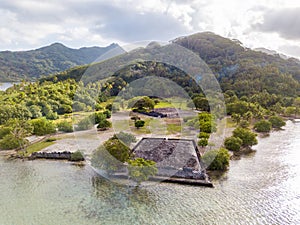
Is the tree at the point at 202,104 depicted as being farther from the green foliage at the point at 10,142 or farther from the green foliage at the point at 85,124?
the green foliage at the point at 10,142

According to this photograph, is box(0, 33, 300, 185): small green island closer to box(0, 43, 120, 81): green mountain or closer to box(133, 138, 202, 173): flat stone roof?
box(133, 138, 202, 173): flat stone roof

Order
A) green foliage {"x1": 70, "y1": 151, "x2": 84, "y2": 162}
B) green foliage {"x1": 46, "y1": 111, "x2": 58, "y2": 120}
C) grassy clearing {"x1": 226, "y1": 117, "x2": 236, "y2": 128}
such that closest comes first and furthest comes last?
green foliage {"x1": 70, "y1": 151, "x2": 84, "y2": 162}
grassy clearing {"x1": 226, "y1": 117, "x2": 236, "y2": 128}
green foliage {"x1": 46, "y1": 111, "x2": 58, "y2": 120}

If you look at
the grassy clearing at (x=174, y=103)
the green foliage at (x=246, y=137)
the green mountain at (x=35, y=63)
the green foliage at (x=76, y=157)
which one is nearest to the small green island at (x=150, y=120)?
the green foliage at (x=76, y=157)

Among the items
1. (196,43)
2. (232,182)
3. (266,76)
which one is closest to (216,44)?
(196,43)

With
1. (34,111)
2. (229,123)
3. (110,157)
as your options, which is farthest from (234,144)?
(34,111)

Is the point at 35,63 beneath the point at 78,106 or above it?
above

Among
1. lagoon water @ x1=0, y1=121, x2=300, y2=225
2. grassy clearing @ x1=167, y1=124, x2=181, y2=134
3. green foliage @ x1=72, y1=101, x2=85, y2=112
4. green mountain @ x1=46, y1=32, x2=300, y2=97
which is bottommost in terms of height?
lagoon water @ x1=0, y1=121, x2=300, y2=225

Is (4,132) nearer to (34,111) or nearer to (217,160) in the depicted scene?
(34,111)

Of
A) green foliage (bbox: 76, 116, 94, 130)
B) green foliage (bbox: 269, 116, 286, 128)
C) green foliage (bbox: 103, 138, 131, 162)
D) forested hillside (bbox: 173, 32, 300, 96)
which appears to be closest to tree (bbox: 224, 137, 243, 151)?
green foliage (bbox: 103, 138, 131, 162)
